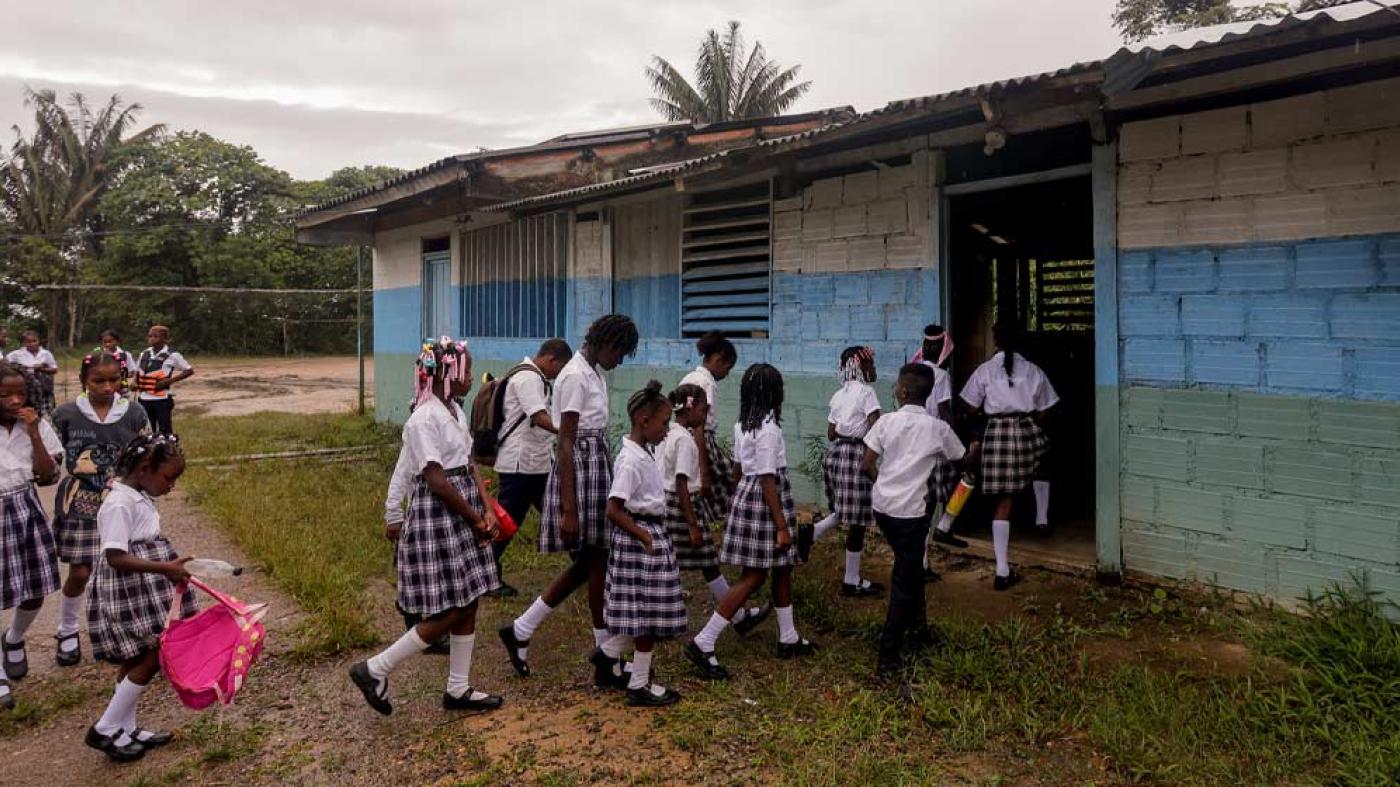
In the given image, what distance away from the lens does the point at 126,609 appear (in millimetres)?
3213

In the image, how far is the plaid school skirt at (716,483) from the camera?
182 inches

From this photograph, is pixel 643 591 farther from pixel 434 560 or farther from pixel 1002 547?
pixel 1002 547

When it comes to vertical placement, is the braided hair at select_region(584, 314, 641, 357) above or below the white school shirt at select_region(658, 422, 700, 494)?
above

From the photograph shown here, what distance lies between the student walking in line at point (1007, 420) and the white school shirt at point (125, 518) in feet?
13.9

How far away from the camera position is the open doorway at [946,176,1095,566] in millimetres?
6311

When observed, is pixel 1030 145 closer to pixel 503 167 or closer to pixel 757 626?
pixel 757 626

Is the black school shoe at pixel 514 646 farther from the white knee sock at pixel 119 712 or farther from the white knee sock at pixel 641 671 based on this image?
the white knee sock at pixel 119 712

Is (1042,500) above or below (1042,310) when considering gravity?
below

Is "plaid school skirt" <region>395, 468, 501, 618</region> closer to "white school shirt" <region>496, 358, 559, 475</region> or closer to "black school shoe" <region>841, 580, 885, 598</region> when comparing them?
"white school shirt" <region>496, 358, 559, 475</region>

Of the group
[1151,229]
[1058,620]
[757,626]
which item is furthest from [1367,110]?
[757,626]

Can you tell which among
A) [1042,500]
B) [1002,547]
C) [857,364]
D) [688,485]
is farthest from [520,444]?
[1042,500]

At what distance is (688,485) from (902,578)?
1.02 m

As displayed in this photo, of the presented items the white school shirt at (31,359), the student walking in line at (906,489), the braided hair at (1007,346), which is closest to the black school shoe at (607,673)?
the student walking in line at (906,489)

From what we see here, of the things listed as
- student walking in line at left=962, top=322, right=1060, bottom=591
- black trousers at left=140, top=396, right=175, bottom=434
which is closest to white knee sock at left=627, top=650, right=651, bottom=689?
student walking in line at left=962, top=322, right=1060, bottom=591
